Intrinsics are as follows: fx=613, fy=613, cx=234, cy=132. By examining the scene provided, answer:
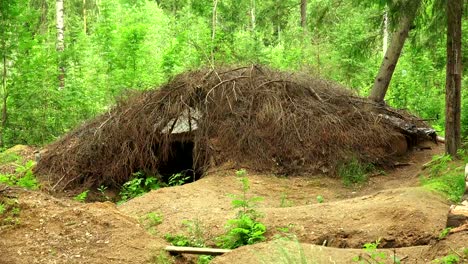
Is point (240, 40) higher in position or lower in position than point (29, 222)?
higher

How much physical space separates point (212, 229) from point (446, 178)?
406cm

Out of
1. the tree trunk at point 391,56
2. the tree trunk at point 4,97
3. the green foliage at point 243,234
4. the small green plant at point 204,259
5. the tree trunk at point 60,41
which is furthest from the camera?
the tree trunk at point 60,41

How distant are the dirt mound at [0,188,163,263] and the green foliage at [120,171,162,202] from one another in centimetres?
357

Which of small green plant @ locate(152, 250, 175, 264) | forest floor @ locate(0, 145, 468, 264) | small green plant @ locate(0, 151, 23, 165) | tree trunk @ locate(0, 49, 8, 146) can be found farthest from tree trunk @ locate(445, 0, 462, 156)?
tree trunk @ locate(0, 49, 8, 146)

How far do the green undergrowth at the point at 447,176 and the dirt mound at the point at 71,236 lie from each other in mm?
4321

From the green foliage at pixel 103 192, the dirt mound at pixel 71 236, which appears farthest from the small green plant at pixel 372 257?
the green foliage at pixel 103 192

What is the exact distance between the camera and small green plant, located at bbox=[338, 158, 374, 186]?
38.6 feet

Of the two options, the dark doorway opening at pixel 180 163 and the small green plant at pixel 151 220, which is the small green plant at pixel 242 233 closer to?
the small green plant at pixel 151 220

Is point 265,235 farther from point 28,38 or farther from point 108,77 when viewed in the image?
point 108,77

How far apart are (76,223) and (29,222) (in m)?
0.55

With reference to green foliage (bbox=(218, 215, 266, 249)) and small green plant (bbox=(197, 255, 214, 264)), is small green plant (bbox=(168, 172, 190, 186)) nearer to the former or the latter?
green foliage (bbox=(218, 215, 266, 249))

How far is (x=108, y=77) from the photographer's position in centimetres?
1844

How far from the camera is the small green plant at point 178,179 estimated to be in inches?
471

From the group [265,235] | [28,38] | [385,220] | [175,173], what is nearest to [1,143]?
[28,38]
